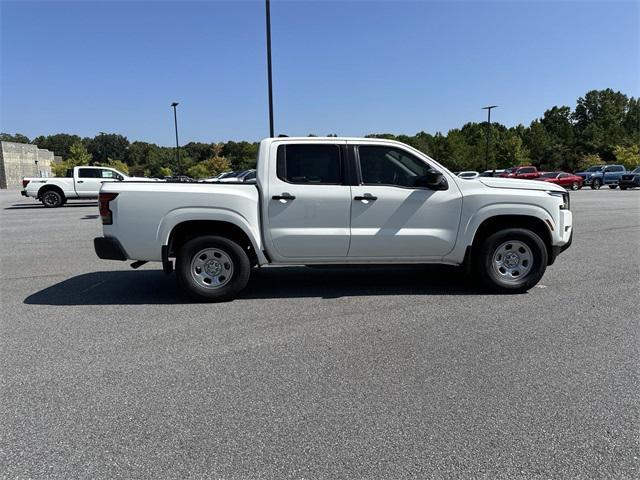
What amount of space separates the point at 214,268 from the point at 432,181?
2847mm

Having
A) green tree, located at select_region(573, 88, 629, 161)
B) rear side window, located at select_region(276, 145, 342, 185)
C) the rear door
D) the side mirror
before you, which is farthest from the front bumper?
green tree, located at select_region(573, 88, 629, 161)

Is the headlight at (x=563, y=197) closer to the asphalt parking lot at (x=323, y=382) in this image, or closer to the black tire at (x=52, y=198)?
the asphalt parking lot at (x=323, y=382)

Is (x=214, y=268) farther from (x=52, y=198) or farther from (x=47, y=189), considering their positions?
(x=47, y=189)

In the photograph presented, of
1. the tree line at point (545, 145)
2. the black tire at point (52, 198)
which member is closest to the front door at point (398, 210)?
the black tire at point (52, 198)

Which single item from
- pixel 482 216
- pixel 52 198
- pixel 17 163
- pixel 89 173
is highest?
pixel 17 163

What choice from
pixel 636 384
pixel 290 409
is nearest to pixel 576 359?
pixel 636 384

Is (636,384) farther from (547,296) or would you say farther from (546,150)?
(546,150)

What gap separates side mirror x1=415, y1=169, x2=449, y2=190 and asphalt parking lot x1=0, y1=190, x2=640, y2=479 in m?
1.37

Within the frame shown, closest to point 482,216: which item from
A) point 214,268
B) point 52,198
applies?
point 214,268

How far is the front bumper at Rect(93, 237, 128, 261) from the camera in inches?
211

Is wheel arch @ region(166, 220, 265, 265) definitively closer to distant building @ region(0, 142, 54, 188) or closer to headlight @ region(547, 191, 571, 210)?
headlight @ region(547, 191, 571, 210)

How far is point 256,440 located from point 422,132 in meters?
110

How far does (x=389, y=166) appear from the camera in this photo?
223 inches

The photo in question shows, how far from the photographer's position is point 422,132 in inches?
4190
